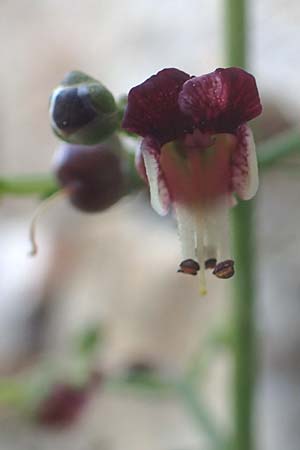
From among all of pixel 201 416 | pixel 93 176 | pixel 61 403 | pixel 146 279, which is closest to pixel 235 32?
pixel 93 176

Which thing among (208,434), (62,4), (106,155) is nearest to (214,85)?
(106,155)

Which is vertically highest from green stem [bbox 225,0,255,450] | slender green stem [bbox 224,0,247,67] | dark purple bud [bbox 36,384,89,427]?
slender green stem [bbox 224,0,247,67]

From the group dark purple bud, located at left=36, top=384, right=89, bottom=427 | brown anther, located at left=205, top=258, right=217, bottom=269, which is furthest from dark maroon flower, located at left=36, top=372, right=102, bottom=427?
brown anther, located at left=205, top=258, right=217, bottom=269

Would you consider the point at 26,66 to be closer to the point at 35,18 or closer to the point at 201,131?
the point at 35,18

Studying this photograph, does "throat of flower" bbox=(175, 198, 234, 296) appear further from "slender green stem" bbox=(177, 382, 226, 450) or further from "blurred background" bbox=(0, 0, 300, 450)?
"blurred background" bbox=(0, 0, 300, 450)

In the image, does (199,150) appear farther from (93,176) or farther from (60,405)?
(60,405)

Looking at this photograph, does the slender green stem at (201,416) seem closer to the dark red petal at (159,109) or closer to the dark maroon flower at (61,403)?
the dark maroon flower at (61,403)

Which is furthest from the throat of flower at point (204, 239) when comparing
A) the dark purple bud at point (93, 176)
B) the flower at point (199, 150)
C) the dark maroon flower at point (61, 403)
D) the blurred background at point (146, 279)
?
the blurred background at point (146, 279)
